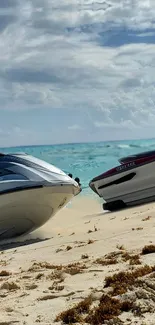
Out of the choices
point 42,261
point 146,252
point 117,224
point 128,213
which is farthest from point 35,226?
point 146,252

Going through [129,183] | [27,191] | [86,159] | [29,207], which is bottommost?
[29,207]

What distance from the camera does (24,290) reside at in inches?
242

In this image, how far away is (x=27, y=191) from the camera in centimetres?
1066

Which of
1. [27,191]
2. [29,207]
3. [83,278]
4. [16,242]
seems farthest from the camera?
[16,242]

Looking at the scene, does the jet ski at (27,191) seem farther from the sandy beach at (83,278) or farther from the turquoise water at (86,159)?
the turquoise water at (86,159)

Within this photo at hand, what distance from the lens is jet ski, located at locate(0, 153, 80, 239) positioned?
35.0 feet

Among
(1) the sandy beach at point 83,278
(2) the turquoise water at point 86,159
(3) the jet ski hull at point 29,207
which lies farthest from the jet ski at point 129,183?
(2) the turquoise water at point 86,159

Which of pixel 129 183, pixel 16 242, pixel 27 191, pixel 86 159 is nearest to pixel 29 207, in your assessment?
pixel 27 191

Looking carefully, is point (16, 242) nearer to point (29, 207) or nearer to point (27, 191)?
point (29, 207)

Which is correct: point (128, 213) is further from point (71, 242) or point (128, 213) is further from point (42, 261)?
point (42, 261)

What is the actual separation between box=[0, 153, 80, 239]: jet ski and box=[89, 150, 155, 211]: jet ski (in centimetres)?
359

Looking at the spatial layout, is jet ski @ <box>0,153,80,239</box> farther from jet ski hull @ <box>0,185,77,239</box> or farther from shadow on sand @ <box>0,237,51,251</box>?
shadow on sand @ <box>0,237,51,251</box>

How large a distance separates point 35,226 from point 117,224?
1823mm

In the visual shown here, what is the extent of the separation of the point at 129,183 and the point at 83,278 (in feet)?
28.9
